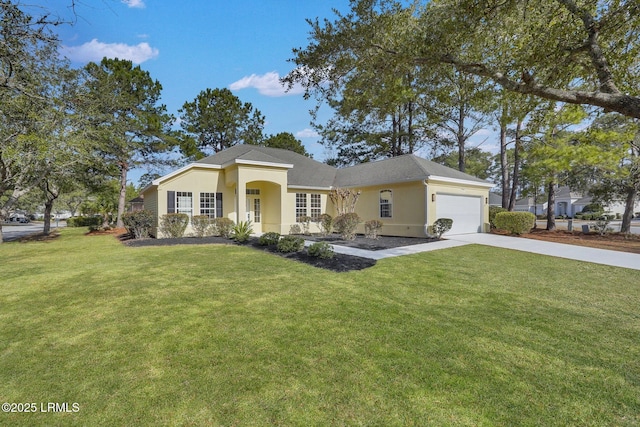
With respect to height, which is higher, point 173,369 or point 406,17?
point 406,17

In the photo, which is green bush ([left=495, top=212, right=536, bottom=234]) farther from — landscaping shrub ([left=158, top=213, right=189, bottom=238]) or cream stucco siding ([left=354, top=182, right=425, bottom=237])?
landscaping shrub ([left=158, top=213, right=189, bottom=238])

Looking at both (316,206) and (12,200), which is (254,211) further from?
(12,200)

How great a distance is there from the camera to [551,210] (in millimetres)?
21094

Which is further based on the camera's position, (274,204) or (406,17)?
(274,204)

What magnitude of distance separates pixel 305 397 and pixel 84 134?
16699 millimetres

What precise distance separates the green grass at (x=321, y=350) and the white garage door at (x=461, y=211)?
8.62 m

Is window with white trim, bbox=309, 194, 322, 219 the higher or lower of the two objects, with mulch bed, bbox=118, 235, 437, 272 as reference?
higher

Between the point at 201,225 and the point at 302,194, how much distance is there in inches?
248

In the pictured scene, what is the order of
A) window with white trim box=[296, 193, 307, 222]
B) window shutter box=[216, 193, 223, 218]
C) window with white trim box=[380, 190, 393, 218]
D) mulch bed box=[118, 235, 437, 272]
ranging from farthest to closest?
window with white trim box=[296, 193, 307, 222], window with white trim box=[380, 190, 393, 218], window shutter box=[216, 193, 223, 218], mulch bed box=[118, 235, 437, 272]

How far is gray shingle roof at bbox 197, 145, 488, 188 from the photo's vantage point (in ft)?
52.0

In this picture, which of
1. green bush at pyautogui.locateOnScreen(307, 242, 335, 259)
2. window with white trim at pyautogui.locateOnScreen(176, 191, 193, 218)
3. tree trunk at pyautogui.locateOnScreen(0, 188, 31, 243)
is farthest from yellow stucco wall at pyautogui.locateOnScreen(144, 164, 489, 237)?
green bush at pyautogui.locateOnScreen(307, 242, 335, 259)

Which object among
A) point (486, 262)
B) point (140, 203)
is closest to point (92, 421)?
point (486, 262)

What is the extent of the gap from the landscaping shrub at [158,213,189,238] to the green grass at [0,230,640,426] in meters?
7.57

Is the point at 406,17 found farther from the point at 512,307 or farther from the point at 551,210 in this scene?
the point at 551,210
